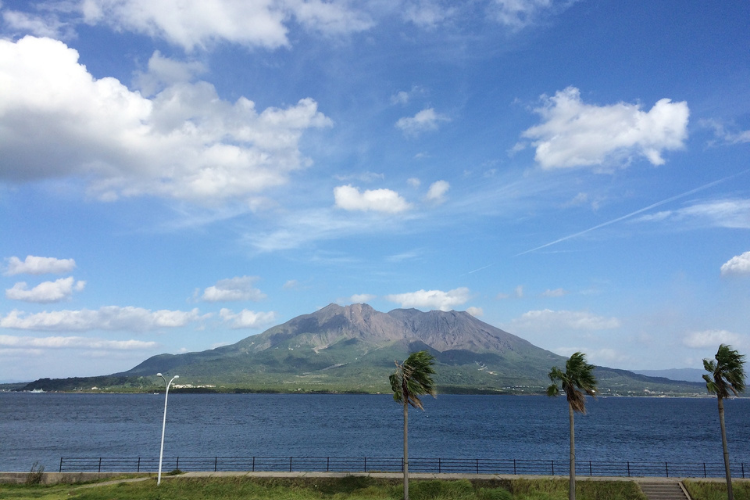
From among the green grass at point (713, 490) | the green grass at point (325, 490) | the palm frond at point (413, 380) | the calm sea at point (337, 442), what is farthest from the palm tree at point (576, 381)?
the calm sea at point (337, 442)

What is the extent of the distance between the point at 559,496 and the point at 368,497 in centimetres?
1364

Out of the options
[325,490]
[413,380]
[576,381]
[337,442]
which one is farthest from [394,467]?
[576,381]

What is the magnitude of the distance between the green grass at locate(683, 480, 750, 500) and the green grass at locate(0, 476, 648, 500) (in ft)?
2.42

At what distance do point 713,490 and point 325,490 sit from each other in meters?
28.7

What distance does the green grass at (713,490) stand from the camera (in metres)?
37.4

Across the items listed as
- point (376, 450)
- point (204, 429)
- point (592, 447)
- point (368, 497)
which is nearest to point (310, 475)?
point (368, 497)

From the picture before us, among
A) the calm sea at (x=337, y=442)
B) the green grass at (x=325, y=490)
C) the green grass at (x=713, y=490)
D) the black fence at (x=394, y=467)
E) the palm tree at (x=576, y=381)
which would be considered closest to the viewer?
the palm tree at (x=576, y=381)

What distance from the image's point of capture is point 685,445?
11075cm

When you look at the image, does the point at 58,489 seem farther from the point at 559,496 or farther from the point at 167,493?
the point at 559,496

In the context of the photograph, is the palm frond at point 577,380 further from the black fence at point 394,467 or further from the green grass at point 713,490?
the black fence at point 394,467

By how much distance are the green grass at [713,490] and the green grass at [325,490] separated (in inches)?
29.1

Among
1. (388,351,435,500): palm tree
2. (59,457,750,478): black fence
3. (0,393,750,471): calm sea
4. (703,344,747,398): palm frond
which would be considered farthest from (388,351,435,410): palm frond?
(0,393,750,471): calm sea

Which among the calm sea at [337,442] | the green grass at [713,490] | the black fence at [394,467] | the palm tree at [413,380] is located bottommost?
the calm sea at [337,442]

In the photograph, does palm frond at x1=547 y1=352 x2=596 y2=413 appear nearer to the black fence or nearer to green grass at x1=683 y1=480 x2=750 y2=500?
green grass at x1=683 y1=480 x2=750 y2=500
